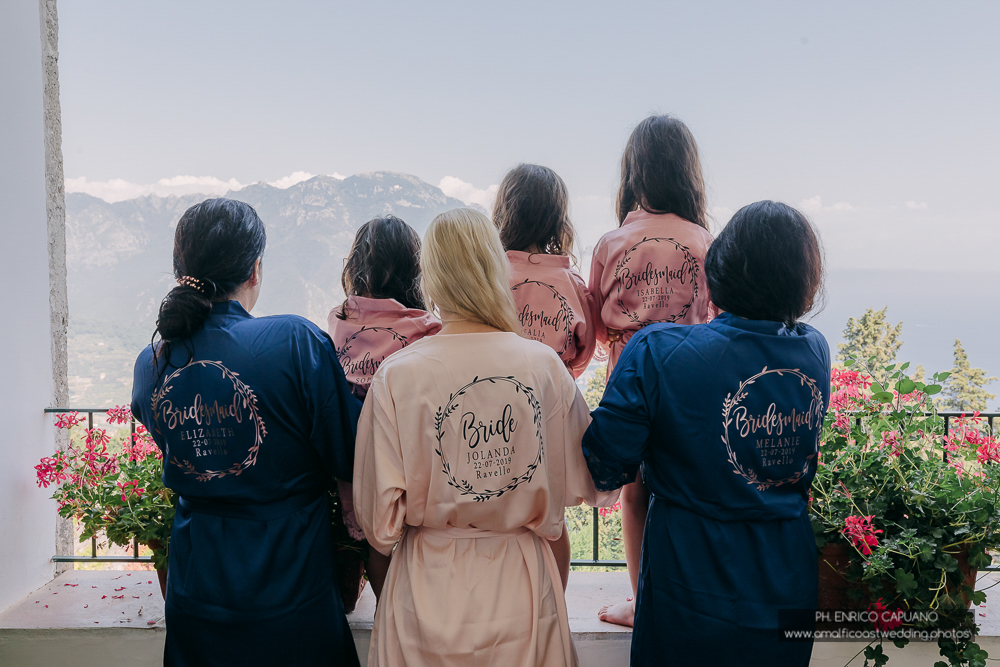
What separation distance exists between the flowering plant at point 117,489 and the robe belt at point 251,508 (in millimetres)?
461

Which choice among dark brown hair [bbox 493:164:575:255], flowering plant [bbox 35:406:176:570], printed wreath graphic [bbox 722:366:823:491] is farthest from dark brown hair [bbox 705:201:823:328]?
flowering plant [bbox 35:406:176:570]

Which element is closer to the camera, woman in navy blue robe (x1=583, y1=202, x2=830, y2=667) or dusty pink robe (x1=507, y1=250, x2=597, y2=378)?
woman in navy blue robe (x1=583, y1=202, x2=830, y2=667)

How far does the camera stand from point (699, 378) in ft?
4.21

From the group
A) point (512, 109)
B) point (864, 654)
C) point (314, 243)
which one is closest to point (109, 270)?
point (314, 243)

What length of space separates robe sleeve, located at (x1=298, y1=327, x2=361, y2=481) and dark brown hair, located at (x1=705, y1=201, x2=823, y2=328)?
36.6 inches

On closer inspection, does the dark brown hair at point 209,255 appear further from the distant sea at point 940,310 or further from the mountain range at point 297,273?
the distant sea at point 940,310

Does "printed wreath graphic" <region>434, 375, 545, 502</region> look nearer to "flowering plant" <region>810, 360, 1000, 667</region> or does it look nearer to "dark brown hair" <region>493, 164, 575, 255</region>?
"dark brown hair" <region>493, 164, 575, 255</region>

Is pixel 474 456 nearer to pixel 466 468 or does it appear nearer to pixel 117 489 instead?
pixel 466 468

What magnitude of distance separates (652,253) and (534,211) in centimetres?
38

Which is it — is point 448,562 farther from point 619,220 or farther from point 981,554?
point 981,554

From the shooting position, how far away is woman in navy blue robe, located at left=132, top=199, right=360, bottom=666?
4.49 ft

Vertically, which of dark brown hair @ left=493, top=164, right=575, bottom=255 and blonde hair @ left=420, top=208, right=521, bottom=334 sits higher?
dark brown hair @ left=493, top=164, right=575, bottom=255

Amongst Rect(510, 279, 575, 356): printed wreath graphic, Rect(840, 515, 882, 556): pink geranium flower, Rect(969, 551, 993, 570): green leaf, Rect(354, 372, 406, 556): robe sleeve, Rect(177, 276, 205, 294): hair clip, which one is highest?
Rect(177, 276, 205, 294): hair clip

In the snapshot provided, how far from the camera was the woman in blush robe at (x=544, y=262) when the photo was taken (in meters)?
1.79
